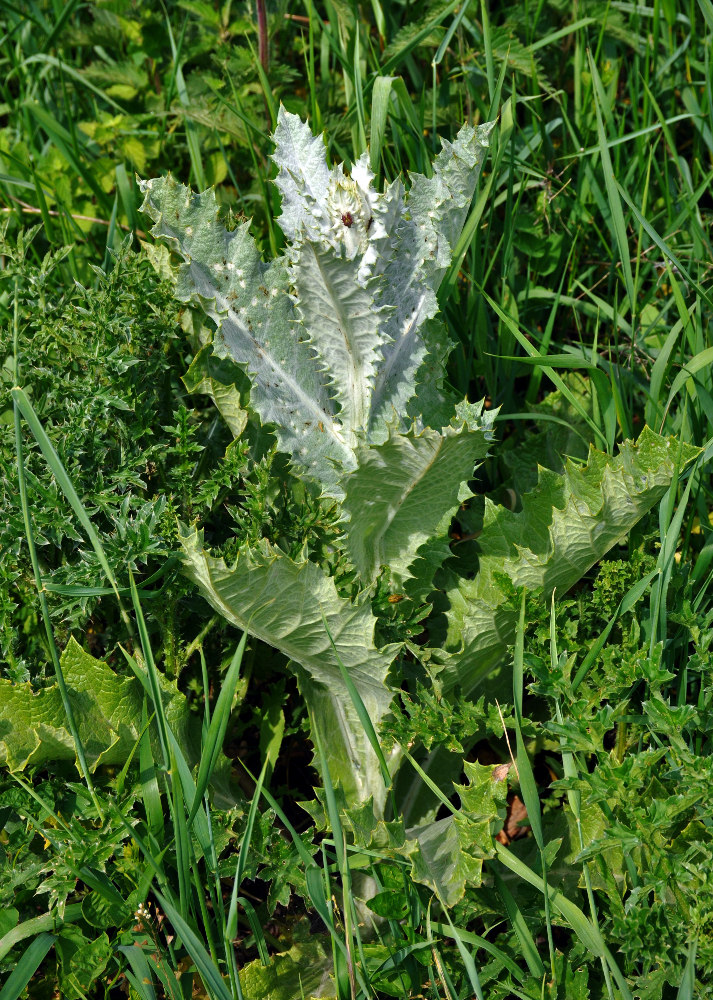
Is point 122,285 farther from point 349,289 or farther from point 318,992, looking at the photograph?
point 318,992

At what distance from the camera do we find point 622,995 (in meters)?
1.71

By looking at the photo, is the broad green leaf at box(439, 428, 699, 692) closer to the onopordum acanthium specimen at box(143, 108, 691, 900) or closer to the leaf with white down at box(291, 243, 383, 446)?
the onopordum acanthium specimen at box(143, 108, 691, 900)

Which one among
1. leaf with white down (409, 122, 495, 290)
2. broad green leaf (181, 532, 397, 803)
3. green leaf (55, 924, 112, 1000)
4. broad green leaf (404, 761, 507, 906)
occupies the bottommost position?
broad green leaf (404, 761, 507, 906)

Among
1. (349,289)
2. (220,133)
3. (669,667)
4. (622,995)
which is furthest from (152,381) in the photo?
(622,995)

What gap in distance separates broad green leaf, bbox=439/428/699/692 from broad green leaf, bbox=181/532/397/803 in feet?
0.62

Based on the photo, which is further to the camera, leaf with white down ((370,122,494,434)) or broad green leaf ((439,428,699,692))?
leaf with white down ((370,122,494,434))

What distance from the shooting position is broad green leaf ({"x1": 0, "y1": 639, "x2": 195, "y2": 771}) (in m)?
1.93

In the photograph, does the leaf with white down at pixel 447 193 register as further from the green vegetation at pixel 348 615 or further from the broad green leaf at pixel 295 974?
the broad green leaf at pixel 295 974

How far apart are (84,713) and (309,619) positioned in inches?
20.2

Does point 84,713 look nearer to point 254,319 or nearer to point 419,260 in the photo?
point 254,319

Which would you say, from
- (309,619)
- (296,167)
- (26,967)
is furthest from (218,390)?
(26,967)

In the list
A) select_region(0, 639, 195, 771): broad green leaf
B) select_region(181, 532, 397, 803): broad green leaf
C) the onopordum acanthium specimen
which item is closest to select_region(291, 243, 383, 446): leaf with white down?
the onopordum acanthium specimen

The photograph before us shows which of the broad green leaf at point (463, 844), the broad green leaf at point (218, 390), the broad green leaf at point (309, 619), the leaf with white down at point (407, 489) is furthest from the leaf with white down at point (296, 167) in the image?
the broad green leaf at point (463, 844)

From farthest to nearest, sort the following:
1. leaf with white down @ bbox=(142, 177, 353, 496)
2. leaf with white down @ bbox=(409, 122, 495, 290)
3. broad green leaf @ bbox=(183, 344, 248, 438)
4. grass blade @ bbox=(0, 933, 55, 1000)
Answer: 1. broad green leaf @ bbox=(183, 344, 248, 438)
2. leaf with white down @ bbox=(142, 177, 353, 496)
3. leaf with white down @ bbox=(409, 122, 495, 290)
4. grass blade @ bbox=(0, 933, 55, 1000)
